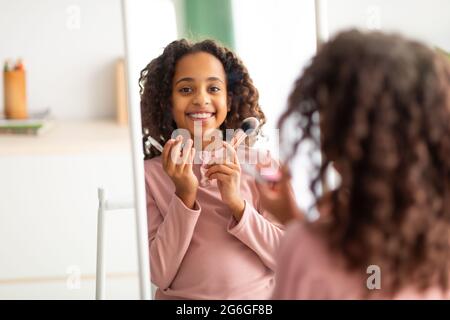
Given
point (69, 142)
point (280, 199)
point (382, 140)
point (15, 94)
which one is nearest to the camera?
point (382, 140)

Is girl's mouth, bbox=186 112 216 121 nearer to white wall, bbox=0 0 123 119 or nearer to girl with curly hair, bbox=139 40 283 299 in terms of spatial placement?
girl with curly hair, bbox=139 40 283 299

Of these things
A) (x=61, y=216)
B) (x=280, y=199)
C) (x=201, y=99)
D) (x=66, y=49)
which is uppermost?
(x=66, y=49)

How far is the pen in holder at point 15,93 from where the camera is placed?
5.95ft

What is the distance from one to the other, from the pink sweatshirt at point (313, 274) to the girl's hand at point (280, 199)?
11 centimetres

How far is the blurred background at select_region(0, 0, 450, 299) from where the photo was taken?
168cm

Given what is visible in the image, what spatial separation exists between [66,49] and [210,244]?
1.17 meters

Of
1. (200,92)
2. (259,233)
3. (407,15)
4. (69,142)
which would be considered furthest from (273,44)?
(69,142)

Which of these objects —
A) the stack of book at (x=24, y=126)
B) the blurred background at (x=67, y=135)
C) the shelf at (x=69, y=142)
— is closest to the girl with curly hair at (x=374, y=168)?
the blurred background at (x=67, y=135)

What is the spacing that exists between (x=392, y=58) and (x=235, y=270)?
0.31 m

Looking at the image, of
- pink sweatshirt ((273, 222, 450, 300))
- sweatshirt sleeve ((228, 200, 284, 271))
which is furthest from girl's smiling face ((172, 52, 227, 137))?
pink sweatshirt ((273, 222, 450, 300))

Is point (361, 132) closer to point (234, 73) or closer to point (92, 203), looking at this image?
A: point (234, 73)

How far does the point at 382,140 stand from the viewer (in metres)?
0.66

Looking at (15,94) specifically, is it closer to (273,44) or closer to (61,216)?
(61,216)

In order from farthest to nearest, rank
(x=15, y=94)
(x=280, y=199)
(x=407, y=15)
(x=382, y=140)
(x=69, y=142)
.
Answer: (x=15, y=94) < (x=69, y=142) < (x=407, y=15) < (x=280, y=199) < (x=382, y=140)
